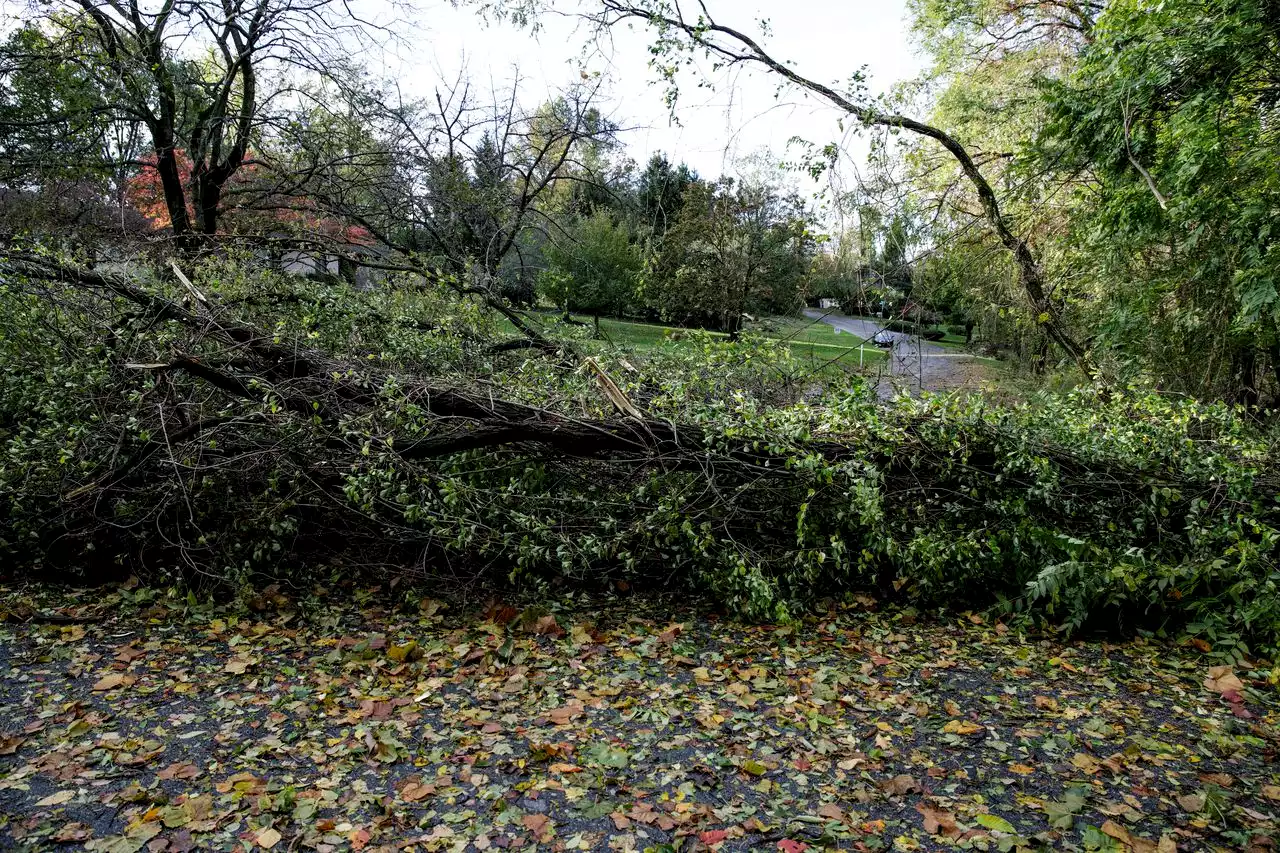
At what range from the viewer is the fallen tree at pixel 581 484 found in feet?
15.1

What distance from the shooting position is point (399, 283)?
813 centimetres

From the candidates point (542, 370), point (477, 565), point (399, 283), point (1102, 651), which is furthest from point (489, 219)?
point (1102, 651)

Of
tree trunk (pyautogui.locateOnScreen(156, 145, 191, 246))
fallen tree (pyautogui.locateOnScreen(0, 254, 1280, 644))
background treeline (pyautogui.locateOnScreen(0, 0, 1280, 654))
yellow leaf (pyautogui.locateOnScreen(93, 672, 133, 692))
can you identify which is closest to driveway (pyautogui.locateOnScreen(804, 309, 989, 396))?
background treeline (pyautogui.locateOnScreen(0, 0, 1280, 654))

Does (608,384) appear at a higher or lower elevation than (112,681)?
higher

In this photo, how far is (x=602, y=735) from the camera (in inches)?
134

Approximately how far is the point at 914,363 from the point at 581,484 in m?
4.87

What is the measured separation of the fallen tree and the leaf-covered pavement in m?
0.38

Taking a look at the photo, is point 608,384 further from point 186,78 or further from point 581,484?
point 186,78

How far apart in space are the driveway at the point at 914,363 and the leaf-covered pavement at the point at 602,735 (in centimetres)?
224

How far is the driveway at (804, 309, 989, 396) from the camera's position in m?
7.29

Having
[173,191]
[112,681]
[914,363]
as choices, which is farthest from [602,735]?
[173,191]

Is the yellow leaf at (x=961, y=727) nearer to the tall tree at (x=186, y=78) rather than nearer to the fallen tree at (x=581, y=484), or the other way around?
the fallen tree at (x=581, y=484)

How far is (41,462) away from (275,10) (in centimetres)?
738

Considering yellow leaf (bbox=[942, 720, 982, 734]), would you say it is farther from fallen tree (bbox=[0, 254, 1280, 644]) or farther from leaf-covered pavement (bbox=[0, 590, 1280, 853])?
fallen tree (bbox=[0, 254, 1280, 644])
